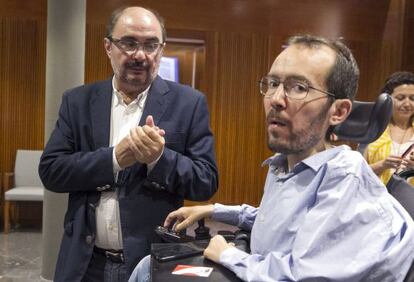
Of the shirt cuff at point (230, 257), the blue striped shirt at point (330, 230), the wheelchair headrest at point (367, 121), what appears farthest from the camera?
the wheelchair headrest at point (367, 121)

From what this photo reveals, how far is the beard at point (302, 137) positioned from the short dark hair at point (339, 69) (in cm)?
5

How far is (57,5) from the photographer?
13.4ft

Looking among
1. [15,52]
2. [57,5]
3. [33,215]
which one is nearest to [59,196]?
[57,5]

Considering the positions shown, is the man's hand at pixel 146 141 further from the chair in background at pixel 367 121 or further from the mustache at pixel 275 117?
the chair in background at pixel 367 121

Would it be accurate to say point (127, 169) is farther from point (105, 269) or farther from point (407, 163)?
point (407, 163)

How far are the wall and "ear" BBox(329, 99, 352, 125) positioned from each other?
4900 millimetres

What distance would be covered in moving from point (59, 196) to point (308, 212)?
131 inches

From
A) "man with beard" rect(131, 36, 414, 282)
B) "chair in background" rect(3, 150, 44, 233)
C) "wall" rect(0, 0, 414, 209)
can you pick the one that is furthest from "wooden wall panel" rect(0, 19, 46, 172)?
"man with beard" rect(131, 36, 414, 282)

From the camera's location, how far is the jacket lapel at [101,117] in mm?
1660

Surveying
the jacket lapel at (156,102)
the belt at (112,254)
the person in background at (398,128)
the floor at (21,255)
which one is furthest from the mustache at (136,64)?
the floor at (21,255)

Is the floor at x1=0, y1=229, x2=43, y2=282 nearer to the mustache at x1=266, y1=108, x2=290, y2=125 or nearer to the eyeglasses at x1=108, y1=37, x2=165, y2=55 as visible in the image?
the eyeglasses at x1=108, y1=37, x2=165, y2=55

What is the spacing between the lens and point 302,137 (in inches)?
48.8

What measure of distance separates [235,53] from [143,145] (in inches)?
193

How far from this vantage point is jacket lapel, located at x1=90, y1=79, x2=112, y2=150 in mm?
1660
